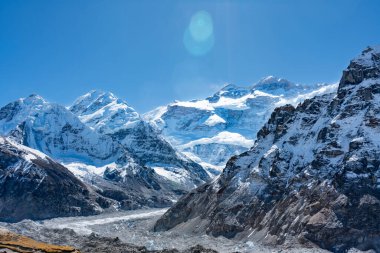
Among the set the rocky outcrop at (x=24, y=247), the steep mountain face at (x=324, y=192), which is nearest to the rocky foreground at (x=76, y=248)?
the rocky outcrop at (x=24, y=247)

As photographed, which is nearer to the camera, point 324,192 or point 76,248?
point 76,248

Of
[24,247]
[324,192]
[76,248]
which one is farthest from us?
[324,192]

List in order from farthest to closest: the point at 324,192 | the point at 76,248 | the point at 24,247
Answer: the point at 324,192 < the point at 76,248 < the point at 24,247

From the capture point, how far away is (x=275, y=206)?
178 metres

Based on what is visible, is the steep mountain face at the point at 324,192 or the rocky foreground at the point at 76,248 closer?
the rocky foreground at the point at 76,248

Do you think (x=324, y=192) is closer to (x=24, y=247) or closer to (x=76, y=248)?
(x=76, y=248)

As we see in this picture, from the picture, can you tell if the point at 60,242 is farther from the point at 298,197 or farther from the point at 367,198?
the point at 367,198

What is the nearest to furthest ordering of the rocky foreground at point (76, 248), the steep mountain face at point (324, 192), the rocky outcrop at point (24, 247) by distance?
the rocky outcrop at point (24, 247), the rocky foreground at point (76, 248), the steep mountain face at point (324, 192)

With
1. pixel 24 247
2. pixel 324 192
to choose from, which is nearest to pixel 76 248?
pixel 24 247

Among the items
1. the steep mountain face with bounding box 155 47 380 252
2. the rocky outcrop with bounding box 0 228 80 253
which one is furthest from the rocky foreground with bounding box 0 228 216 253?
the steep mountain face with bounding box 155 47 380 252

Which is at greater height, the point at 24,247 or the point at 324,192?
the point at 324,192

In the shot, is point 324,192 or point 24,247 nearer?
point 24,247

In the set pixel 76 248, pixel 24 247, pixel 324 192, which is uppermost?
pixel 324 192

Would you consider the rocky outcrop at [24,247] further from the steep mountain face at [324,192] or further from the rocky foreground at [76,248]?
the steep mountain face at [324,192]
